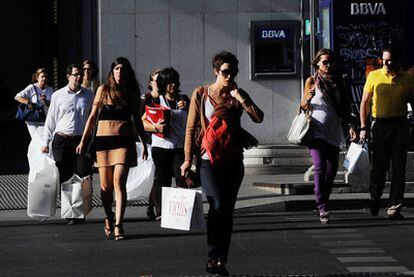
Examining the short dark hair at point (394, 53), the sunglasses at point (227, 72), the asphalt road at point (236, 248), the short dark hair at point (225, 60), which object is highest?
the short dark hair at point (394, 53)

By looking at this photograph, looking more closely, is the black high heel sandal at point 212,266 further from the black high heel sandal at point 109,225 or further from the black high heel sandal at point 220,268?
the black high heel sandal at point 109,225

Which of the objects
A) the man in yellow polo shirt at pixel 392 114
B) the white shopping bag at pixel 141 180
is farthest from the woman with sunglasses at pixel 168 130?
the man in yellow polo shirt at pixel 392 114

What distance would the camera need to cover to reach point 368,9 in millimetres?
18453

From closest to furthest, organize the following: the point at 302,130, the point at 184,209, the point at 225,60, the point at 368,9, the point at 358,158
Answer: the point at 225,60
the point at 184,209
the point at 302,130
the point at 358,158
the point at 368,9

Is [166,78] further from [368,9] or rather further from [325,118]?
[368,9]

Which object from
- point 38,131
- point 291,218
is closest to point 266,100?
point 38,131

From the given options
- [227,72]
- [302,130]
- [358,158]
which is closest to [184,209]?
[227,72]

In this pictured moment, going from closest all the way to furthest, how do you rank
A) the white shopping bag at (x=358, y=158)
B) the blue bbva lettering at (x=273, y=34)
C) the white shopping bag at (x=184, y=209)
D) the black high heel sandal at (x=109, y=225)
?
the white shopping bag at (x=184, y=209) < the black high heel sandal at (x=109, y=225) < the white shopping bag at (x=358, y=158) < the blue bbva lettering at (x=273, y=34)

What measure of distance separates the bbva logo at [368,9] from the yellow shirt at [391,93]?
→ 487 cm

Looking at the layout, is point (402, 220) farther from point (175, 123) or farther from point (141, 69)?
point (141, 69)

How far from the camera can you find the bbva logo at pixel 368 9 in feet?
60.2

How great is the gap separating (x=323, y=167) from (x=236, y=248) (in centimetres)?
213

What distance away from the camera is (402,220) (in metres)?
13.5

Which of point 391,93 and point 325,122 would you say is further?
point 391,93
